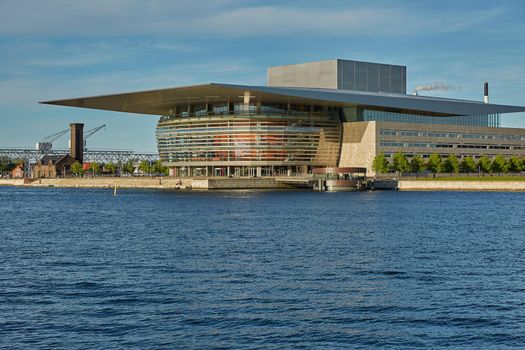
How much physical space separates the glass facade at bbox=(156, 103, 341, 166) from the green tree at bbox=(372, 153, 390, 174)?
1084 cm

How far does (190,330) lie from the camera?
15844 mm

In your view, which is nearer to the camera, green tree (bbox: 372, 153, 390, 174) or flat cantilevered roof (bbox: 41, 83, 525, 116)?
flat cantilevered roof (bbox: 41, 83, 525, 116)

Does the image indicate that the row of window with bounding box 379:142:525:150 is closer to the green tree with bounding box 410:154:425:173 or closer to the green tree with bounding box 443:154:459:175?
the green tree with bounding box 410:154:425:173

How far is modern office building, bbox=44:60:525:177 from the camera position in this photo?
106 meters

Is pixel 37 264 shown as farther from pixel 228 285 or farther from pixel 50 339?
pixel 50 339

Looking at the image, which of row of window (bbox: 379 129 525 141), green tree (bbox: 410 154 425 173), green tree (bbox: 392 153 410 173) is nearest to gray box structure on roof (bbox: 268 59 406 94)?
row of window (bbox: 379 129 525 141)

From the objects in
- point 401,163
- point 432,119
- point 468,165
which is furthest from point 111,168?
point 468,165

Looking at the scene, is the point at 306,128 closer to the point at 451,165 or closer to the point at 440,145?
the point at 440,145

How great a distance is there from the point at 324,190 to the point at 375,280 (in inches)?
2964

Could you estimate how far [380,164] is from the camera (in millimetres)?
100875

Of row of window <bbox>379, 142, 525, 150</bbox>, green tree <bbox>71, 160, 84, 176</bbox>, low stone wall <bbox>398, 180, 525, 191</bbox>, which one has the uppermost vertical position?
row of window <bbox>379, 142, 525, 150</bbox>

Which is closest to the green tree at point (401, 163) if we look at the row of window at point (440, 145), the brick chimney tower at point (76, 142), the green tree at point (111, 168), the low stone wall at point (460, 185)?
the row of window at point (440, 145)

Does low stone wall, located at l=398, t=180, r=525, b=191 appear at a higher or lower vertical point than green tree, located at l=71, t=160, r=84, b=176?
lower

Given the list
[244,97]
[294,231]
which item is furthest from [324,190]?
[294,231]
